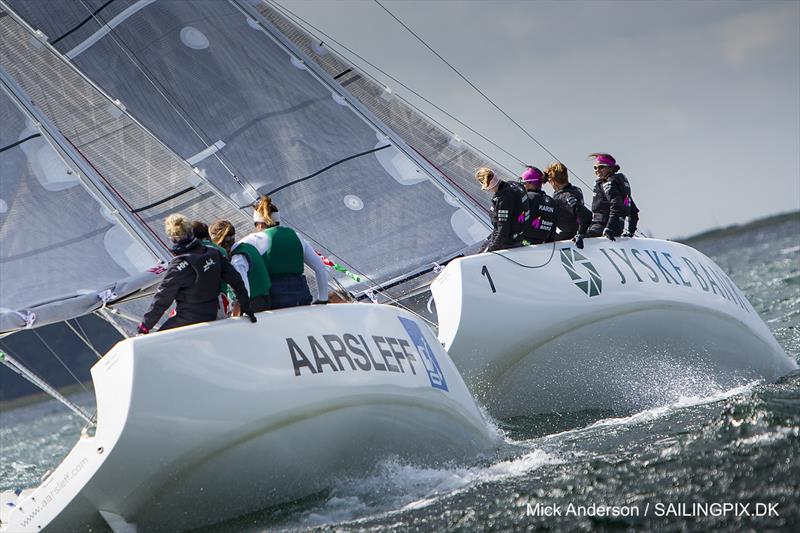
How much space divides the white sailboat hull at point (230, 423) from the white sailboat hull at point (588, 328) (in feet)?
4.37

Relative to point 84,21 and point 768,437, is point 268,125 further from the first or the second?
point 768,437

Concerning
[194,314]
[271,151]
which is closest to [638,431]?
[194,314]

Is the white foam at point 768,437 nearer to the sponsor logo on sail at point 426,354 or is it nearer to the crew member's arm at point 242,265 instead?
the sponsor logo on sail at point 426,354

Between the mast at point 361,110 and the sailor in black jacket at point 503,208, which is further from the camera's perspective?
the mast at point 361,110

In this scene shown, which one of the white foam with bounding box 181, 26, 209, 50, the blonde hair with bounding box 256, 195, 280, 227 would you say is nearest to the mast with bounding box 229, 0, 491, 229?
the white foam with bounding box 181, 26, 209, 50

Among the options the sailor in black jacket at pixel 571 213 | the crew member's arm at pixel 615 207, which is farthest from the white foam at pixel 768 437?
the crew member's arm at pixel 615 207

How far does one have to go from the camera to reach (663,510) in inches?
192

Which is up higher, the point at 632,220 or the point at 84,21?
the point at 84,21

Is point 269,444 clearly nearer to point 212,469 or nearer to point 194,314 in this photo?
point 212,469

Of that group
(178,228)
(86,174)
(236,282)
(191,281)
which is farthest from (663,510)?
(86,174)

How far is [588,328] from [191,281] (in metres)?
3.04

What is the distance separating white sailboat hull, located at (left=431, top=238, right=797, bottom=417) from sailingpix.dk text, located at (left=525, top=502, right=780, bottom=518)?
8.38 ft

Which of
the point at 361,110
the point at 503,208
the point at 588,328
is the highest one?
the point at 361,110

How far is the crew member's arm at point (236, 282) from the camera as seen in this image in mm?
6082
